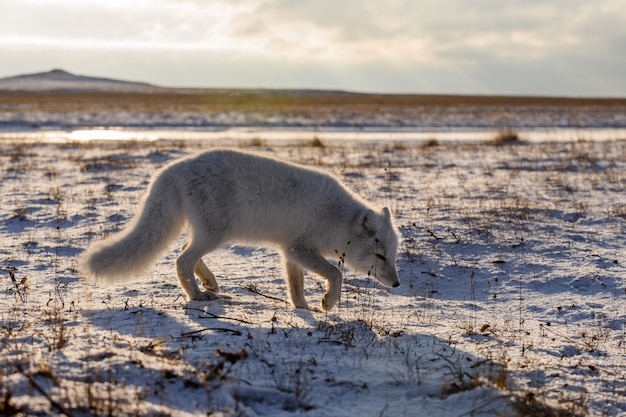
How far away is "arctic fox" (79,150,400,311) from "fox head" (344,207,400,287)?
1 cm

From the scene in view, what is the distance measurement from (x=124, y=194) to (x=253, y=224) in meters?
6.24

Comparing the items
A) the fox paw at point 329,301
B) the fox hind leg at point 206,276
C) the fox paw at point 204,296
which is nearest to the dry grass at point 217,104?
the fox hind leg at point 206,276

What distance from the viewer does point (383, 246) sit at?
6457 millimetres

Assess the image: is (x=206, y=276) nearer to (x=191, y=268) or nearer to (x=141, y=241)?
(x=191, y=268)

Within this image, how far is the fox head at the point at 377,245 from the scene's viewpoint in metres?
6.43

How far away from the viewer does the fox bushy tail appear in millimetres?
5668

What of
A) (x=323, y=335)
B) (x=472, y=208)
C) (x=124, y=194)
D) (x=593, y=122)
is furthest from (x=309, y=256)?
(x=593, y=122)

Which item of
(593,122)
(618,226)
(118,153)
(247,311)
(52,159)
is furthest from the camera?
(593,122)

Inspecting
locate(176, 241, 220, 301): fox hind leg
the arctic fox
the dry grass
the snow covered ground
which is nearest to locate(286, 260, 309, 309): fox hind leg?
the arctic fox

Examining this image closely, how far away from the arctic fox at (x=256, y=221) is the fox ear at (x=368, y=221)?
10mm

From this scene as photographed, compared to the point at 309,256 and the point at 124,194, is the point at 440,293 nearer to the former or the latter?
the point at 309,256

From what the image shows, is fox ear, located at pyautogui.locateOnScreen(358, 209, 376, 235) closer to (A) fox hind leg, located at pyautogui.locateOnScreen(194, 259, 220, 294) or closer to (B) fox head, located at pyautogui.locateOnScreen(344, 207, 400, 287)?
(B) fox head, located at pyautogui.locateOnScreen(344, 207, 400, 287)

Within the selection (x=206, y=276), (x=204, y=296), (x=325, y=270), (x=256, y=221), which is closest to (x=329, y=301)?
(x=325, y=270)

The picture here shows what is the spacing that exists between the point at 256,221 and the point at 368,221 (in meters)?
1.11
